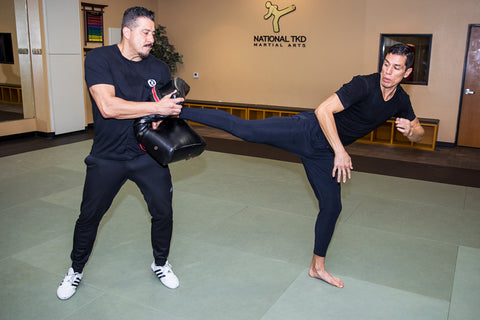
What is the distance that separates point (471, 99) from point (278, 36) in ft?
12.2

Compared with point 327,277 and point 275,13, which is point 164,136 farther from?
point 275,13

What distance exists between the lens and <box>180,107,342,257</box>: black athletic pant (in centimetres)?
246

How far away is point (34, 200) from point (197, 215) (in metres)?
1.67

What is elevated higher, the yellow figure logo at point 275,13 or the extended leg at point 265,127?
the yellow figure logo at point 275,13

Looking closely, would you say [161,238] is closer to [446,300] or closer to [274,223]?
[274,223]

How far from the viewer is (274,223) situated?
12.6ft

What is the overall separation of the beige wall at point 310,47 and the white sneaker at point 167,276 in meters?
6.28

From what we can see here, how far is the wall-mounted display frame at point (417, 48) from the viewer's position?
736cm

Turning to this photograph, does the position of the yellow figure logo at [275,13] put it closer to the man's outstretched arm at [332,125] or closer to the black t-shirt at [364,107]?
the black t-shirt at [364,107]

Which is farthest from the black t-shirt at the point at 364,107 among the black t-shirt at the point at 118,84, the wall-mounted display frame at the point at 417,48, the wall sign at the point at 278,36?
the wall sign at the point at 278,36

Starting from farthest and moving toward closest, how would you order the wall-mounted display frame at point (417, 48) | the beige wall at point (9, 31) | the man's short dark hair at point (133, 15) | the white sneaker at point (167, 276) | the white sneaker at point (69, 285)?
the wall-mounted display frame at point (417, 48) < the beige wall at point (9, 31) < the white sneaker at point (167, 276) < the white sneaker at point (69, 285) < the man's short dark hair at point (133, 15)

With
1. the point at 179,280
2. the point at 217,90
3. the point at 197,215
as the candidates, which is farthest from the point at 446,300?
the point at 217,90

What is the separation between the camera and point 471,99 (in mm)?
7250

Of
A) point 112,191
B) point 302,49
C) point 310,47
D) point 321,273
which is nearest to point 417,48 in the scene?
point 310,47
